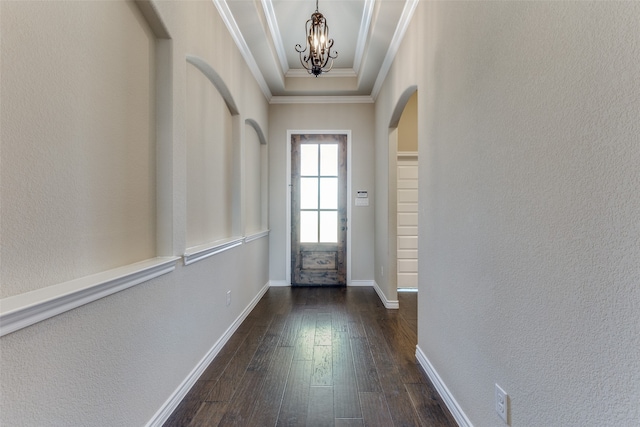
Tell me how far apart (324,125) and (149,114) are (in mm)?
3088

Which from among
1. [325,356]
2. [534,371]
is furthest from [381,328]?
[534,371]

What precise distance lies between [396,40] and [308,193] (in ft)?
7.66

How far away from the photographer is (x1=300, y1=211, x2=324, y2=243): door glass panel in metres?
4.51

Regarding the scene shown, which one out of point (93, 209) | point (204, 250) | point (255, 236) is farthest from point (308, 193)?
point (93, 209)

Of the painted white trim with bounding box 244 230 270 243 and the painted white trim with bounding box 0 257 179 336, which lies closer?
the painted white trim with bounding box 0 257 179 336

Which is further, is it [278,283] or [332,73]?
[278,283]

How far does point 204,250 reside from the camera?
206cm

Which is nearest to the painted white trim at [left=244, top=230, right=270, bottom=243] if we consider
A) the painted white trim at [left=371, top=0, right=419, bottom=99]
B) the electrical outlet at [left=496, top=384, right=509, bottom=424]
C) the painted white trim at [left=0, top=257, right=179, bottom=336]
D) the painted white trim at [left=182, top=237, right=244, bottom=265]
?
the painted white trim at [left=182, top=237, right=244, bottom=265]

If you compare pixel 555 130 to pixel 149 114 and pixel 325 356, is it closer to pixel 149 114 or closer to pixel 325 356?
pixel 149 114

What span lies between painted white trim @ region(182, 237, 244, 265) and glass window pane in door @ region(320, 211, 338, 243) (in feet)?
6.34

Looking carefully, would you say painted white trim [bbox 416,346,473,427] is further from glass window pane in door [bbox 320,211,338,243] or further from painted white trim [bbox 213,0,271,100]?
painted white trim [bbox 213,0,271,100]

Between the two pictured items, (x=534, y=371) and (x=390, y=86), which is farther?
(x=390, y=86)

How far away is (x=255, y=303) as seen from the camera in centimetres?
358

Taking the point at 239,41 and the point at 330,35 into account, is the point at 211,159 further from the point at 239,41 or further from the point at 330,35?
the point at 330,35
